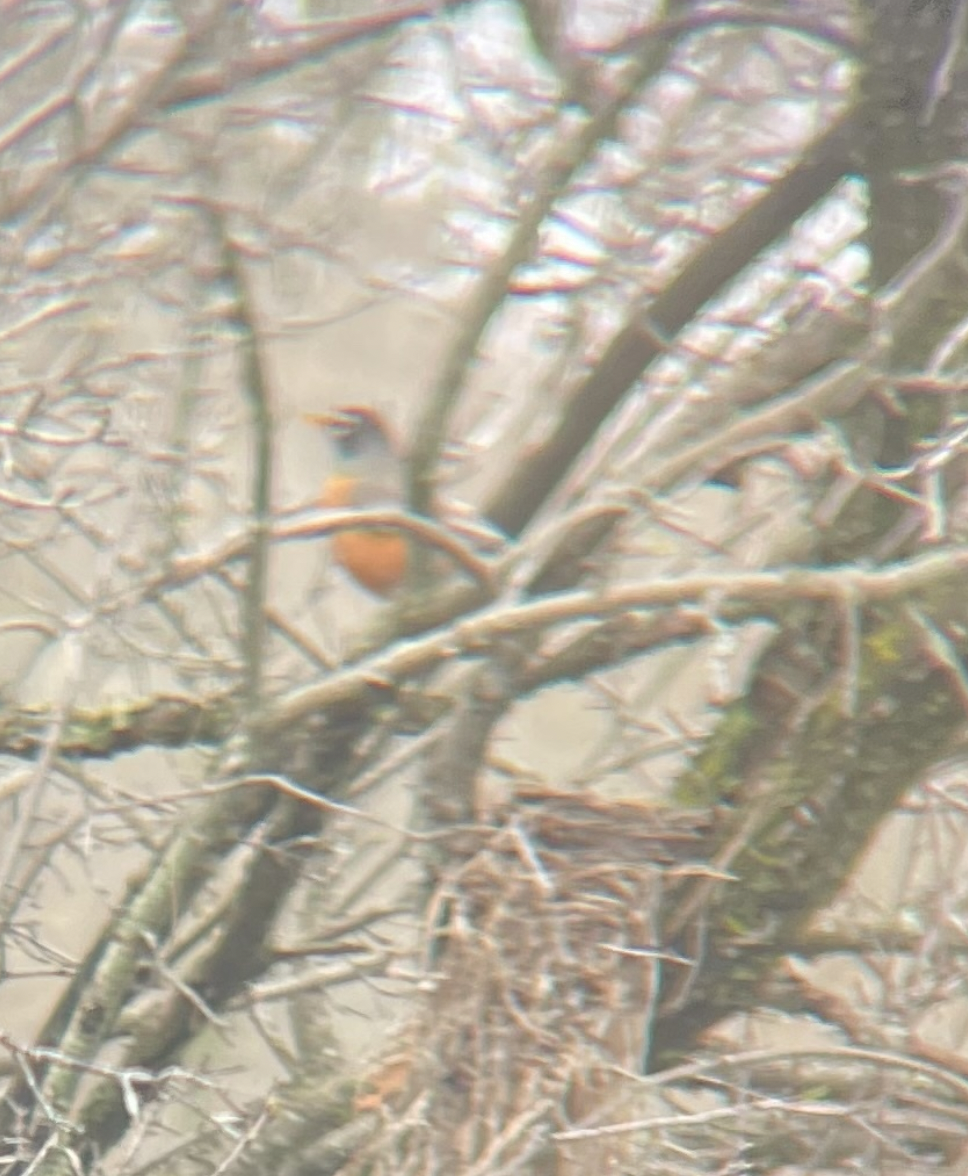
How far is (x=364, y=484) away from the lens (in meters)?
7.07

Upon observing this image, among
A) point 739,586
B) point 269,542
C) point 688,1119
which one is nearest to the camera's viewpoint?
point 688,1119

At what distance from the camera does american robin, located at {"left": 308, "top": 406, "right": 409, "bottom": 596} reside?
658cm

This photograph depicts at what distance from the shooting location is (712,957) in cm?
440

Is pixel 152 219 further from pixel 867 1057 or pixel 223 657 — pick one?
pixel 867 1057

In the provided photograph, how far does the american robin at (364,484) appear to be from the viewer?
6.58 m

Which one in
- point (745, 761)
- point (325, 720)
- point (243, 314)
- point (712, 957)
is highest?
point (243, 314)

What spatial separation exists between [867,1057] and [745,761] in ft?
3.18

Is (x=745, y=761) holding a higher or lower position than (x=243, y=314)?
lower

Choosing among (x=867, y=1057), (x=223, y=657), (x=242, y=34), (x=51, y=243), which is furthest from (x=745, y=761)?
(x=51, y=243)

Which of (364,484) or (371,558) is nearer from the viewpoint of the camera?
(371,558)

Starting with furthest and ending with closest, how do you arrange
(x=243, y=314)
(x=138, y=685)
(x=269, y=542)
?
(x=138, y=685) → (x=269, y=542) → (x=243, y=314)

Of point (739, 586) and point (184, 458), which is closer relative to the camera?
point (739, 586)

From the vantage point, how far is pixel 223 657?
16.4 ft

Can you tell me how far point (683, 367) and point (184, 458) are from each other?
1971 mm
